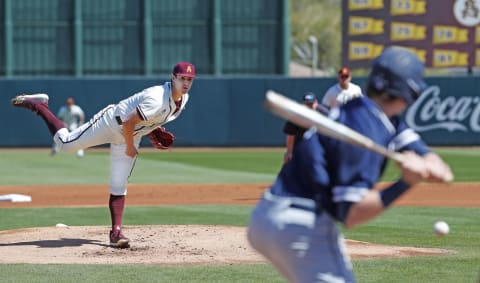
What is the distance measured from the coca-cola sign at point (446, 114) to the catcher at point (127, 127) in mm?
19126

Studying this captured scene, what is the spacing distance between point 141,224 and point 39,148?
1774 cm

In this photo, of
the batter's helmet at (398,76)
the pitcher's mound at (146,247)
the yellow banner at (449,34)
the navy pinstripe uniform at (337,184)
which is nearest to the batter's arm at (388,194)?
the navy pinstripe uniform at (337,184)

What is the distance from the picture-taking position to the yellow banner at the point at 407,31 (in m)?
28.5

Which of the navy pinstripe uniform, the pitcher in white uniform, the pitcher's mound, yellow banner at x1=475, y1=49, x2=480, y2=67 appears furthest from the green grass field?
the navy pinstripe uniform

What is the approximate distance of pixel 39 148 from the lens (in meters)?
29.7

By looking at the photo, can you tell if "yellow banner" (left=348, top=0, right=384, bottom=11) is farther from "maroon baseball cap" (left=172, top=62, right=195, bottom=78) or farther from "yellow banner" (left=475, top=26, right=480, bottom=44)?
"maroon baseball cap" (left=172, top=62, right=195, bottom=78)

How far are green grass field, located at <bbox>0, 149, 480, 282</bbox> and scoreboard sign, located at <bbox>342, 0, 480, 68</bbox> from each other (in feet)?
10.3

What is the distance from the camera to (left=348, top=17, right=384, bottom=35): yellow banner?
28703 millimetres

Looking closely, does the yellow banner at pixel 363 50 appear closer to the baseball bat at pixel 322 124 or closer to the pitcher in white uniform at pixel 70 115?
the pitcher in white uniform at pixel 70 115

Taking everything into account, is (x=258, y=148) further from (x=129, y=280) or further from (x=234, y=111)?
(x=129, y=280)

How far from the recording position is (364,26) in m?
28.8

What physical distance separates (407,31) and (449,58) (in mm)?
1507

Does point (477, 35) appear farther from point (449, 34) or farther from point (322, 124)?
point (322, 124)

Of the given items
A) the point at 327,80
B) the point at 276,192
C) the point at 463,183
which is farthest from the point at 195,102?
the point at 276,192
